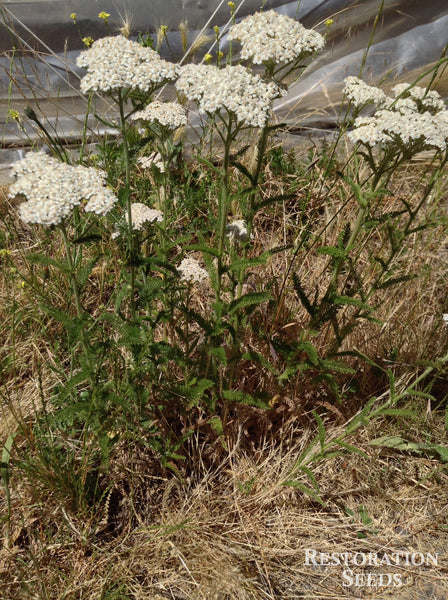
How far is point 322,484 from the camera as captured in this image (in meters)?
2.67

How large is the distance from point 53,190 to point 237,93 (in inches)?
32.4

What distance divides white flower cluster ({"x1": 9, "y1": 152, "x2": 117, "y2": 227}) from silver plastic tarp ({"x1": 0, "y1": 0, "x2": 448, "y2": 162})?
276 centimetres

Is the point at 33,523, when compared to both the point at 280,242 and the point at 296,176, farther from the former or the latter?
the point at 296,176

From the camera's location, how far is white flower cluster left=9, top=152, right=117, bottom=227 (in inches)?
71.5

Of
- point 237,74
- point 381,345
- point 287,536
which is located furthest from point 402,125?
point 287,536

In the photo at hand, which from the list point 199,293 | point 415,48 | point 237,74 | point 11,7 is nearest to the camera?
point 237,74

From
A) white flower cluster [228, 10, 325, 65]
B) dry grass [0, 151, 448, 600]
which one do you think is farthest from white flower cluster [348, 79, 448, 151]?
white flower cluster [228, 10, 325, 65]

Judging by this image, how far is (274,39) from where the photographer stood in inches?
81.9

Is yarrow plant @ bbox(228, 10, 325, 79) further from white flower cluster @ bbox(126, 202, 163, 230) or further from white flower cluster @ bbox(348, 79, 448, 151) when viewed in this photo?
white flower cluster @ bbox(126, 202, 163, 230)

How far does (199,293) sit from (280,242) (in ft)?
2.85

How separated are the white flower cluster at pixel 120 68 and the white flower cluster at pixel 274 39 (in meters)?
0.35

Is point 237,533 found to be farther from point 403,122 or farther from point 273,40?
point 273,40

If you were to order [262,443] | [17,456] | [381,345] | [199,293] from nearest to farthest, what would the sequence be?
[17,456] → [262,443] → [381,345] → [199,293]

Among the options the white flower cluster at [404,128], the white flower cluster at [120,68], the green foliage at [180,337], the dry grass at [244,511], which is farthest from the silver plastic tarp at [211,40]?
the white flower cluster at [120,68]
